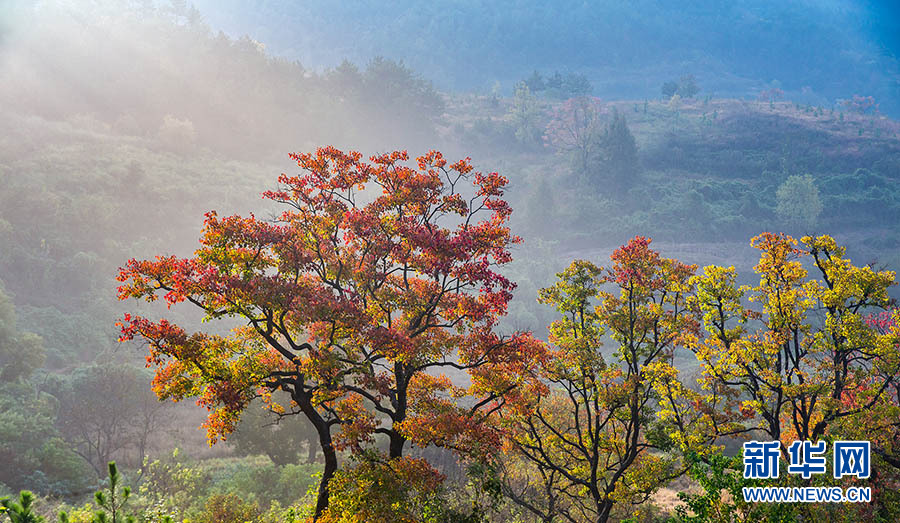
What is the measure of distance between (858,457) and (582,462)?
800 cm

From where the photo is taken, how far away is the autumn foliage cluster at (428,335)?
11.6 meters

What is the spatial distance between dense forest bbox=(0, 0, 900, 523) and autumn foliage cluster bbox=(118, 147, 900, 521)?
0.33ft

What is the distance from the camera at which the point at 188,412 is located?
1543 inches

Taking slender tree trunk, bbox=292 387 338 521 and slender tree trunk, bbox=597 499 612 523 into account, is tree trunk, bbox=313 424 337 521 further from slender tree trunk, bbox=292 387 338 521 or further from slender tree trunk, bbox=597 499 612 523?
slender tree trunk, bbox=597 499 612 523

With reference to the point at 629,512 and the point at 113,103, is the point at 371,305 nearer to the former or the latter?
the point at 629,512

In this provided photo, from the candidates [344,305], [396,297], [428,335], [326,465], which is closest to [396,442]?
[326,465]

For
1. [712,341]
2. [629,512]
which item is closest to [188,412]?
[629,512]

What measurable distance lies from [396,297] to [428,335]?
1.58 m

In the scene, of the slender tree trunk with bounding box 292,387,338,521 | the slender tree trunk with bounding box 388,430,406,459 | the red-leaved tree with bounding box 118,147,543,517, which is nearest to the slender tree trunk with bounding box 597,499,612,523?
the red-leaved tree with bounding box 118,147,543,517

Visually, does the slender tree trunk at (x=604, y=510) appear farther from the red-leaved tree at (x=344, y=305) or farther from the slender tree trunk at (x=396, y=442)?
the slender tree trunk at (x=396, y=442)

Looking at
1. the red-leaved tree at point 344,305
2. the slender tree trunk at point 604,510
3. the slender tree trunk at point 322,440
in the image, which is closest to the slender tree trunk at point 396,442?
the red-leaved tree at point 344,305

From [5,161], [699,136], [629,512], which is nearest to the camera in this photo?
[629,512]

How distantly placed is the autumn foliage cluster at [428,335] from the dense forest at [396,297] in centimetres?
10

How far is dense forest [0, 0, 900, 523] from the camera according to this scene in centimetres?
1238
